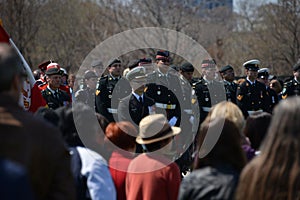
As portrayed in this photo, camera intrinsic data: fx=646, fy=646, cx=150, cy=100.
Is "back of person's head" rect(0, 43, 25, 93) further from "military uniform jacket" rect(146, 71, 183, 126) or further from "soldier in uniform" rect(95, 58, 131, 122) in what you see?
"soldier in uniform" rect(95, 58, 131, 122)

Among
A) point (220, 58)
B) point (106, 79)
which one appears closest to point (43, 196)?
point (106, 79)

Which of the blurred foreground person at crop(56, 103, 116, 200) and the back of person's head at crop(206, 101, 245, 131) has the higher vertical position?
the back of person's head at crop(206, 101, 245, 131)

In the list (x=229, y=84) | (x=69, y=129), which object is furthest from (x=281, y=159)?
(x=229, y=84)

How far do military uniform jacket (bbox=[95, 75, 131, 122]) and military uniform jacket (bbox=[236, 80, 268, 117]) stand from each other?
2.18 meters

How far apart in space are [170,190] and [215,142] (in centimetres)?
112

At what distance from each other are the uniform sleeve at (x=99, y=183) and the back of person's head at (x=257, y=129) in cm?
126

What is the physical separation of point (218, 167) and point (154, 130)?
1269 millimetres

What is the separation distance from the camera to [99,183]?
4441 mm

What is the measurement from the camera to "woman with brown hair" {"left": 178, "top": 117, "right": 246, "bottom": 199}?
3.78 meters

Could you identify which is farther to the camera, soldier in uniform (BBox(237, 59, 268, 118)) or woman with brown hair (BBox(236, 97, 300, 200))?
soldier in uniform (BBox(237, 59, 268, 118))

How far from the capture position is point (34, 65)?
111 ft

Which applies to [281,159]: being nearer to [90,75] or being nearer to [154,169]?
[154,169]

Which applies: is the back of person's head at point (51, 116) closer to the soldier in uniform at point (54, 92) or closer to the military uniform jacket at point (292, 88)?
the soldier in uniform at point (54, 92)

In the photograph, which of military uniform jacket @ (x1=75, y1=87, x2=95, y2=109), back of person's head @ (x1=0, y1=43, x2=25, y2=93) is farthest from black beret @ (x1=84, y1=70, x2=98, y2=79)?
back of person's head @ (x1=0, y1=43, x2=25, y2=93)
